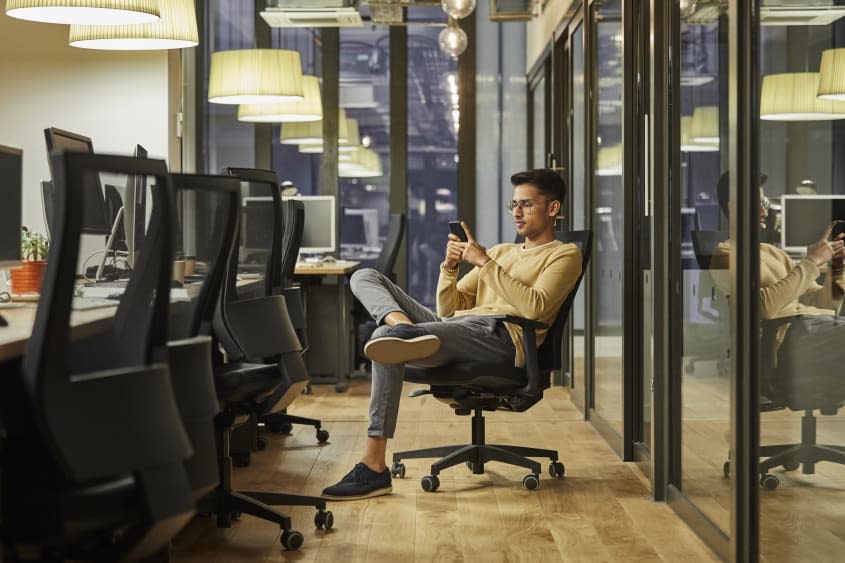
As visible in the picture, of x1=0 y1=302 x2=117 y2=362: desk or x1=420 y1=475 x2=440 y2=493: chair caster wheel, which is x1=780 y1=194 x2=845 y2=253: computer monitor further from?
x1=420 y1=475 x2=440 y2=493: chair caster wheel

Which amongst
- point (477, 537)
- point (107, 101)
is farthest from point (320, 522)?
point (107, 101)

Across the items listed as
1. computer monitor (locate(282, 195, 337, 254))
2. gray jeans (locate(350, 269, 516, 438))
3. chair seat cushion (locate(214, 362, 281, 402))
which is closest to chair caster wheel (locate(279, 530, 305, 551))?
chair seat cushion (locate(214, 362, 281, 402))

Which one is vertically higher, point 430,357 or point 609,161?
point 609,161

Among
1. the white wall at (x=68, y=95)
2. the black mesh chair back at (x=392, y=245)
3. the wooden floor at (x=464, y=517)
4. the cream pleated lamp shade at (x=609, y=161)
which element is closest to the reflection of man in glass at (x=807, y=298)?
the wooden floor at (x=464, y=517)

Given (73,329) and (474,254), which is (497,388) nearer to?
(474,254)

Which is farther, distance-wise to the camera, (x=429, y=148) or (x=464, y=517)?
(x=429, y=148)

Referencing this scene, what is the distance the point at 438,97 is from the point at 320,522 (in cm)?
652

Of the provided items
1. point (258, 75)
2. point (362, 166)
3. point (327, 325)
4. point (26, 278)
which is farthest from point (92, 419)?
point (362, 166)

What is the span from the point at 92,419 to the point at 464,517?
7.12ft

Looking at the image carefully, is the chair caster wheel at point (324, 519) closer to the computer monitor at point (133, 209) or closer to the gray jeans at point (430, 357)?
the gray jeans at point (430, 357)

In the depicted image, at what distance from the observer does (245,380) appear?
3.32 metres

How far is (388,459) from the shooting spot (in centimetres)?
483

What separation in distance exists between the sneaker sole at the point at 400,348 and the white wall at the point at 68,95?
9.77 feet

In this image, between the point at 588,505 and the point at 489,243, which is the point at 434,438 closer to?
the point at 588,505
